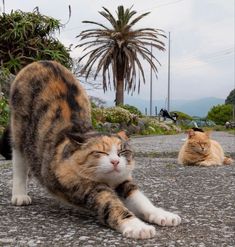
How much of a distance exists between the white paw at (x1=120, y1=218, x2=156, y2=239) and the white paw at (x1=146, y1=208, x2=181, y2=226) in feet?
1.09

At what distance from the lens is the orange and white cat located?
8926 millimetres

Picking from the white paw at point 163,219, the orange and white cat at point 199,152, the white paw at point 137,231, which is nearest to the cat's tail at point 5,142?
the white paw at point 163,219

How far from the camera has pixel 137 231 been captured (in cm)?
333

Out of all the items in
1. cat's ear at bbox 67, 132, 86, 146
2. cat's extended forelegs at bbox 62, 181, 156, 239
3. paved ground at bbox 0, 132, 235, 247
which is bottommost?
paved ground at bbox 0, 132, 235, 247

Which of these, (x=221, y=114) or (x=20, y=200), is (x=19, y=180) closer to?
(x=20, y=200)

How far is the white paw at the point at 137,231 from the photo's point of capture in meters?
3.32

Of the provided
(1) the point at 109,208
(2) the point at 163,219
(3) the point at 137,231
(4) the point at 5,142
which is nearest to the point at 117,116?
(4) the point at 5,142

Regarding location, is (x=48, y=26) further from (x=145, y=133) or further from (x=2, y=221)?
(x=2, y=221)

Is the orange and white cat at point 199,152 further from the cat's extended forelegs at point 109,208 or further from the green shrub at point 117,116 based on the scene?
the green shrub at point 117,116

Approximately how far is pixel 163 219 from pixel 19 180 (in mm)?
1593

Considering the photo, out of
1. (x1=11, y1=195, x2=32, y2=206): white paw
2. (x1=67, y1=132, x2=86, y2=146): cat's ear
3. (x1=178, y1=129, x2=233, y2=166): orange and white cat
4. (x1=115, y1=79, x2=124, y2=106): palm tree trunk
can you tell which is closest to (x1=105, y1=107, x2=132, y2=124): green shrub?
(x1=115, y1=79, x2=124, y2=106): palm tree trunk

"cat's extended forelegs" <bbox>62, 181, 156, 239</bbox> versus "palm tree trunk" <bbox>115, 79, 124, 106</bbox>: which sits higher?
"palm tree trunk" <bbox>115, 79, 124, 106</bbox>

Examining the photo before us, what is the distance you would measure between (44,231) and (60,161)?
0.60 metres

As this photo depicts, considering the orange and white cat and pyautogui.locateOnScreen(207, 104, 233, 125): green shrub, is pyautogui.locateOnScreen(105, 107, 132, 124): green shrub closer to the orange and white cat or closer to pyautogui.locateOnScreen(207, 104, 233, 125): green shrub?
the orange and white cat
